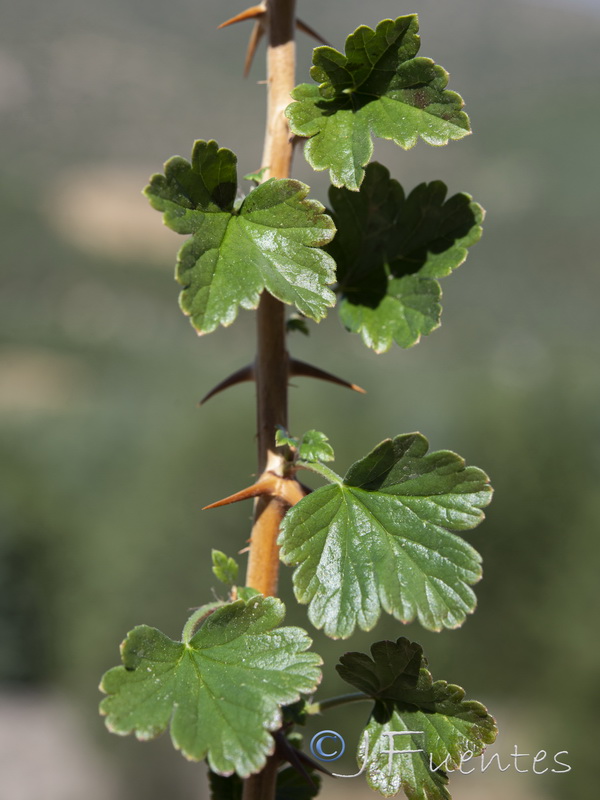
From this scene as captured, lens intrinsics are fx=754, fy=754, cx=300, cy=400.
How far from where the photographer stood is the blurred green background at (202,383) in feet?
18.9

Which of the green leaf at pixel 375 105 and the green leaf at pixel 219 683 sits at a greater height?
the green leaf at pixel 375 105

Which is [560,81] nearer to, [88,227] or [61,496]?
[88,227]

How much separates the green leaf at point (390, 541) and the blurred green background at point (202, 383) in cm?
202

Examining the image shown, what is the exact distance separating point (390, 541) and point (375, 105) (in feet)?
1.16

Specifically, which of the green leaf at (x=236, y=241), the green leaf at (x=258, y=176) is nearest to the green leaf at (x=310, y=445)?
the green leaf at (x=236, y=241)

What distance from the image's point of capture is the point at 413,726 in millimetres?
641

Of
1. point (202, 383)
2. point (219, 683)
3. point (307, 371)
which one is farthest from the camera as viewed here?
point (202, 383)

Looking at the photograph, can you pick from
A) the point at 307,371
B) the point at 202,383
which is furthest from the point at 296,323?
the point at 202,383

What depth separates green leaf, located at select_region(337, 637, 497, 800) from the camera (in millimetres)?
619

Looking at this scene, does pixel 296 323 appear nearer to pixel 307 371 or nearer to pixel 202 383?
pixel 307 371

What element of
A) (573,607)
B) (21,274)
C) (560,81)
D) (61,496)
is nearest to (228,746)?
(573,607)

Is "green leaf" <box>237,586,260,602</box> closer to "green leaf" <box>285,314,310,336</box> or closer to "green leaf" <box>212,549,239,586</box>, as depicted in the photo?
"green leaf" <box>212,549,239,586</box>

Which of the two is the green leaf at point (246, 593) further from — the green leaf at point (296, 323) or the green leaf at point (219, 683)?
the green leaf at point (296, 323)

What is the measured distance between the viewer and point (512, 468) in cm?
595
